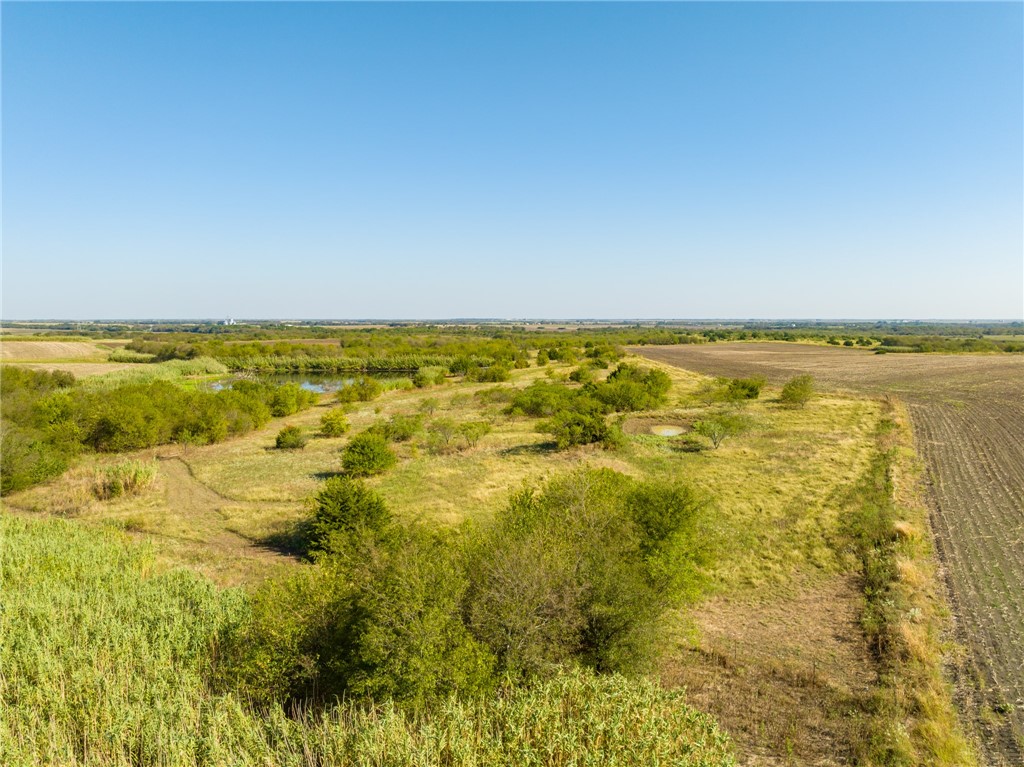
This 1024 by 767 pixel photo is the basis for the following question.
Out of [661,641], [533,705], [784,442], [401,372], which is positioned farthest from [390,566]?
[401,372]

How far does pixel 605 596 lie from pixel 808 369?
80877 millimetres

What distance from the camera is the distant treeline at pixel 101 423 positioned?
74.9 feet

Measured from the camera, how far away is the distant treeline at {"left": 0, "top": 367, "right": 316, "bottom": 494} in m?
22.8

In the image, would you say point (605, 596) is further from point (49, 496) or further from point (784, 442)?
point (784, 442)

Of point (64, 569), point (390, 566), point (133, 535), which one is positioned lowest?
point (133, 535)

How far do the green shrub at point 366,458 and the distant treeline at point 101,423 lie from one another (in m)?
14.0

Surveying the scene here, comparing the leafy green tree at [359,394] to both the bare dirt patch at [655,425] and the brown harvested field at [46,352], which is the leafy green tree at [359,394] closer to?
the bare dirt patch at [655,425]

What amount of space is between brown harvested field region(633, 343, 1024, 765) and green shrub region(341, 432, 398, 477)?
22328 mm

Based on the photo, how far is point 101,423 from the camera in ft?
97.2

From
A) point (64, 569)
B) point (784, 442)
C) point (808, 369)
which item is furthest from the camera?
point (808, 369)

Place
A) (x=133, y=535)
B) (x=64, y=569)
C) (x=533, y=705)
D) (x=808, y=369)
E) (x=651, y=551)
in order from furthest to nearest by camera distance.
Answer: (x=808, y=369) → (x=133, y=535) → (x=651, y=551) → (x=64, y=569) → (x=533, y=705)

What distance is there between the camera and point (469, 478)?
24.5 metres

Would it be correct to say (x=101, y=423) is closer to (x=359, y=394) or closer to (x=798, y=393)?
(x=359, y=394)

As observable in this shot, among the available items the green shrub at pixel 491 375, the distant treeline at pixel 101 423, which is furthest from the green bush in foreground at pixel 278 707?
the green shrub at pixel 491 375
